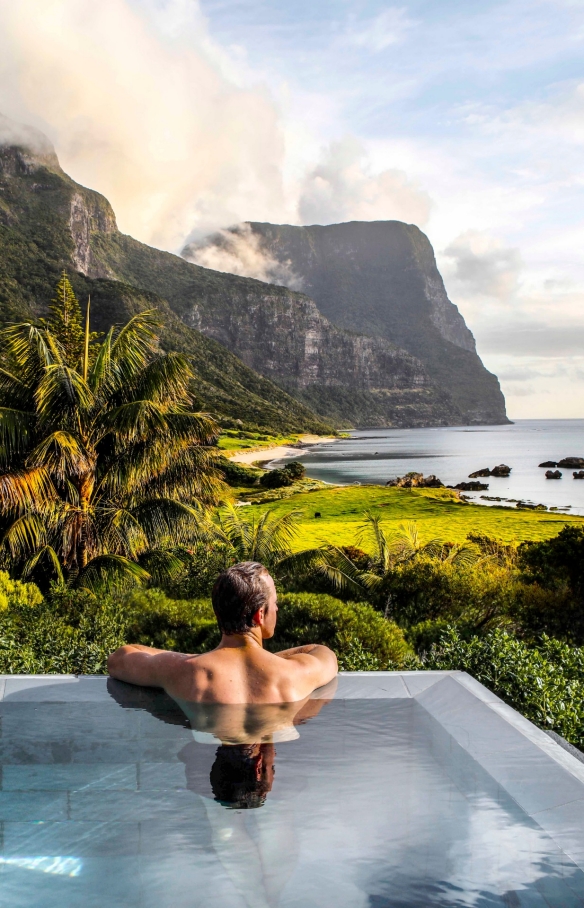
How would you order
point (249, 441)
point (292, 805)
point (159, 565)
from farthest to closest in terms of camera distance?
point (249, 441) → point (159, 565) → point (292, 805)

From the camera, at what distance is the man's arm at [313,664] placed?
391 centimetres

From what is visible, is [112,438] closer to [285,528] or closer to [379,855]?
[285,528]

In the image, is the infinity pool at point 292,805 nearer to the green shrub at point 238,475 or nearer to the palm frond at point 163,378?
the palm frond at point 163,378

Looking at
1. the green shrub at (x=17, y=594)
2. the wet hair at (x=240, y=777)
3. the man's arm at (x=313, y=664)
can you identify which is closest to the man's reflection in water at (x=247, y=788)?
the wet hair at (x=240, y=777)

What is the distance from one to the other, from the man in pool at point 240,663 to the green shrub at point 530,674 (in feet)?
6.07

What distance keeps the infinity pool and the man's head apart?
597 millimetres

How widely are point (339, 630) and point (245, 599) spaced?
3.89 metres

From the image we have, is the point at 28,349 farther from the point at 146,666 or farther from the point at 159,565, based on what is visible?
the point at 146,666

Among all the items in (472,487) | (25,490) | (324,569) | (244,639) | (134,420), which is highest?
(134,420)

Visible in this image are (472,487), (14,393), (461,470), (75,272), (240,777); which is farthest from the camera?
(75,272)

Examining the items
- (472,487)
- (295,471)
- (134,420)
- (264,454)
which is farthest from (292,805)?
(264,454)

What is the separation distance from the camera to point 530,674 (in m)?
5.20

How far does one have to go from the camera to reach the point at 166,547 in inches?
462

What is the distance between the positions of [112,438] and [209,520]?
82.0 inches
